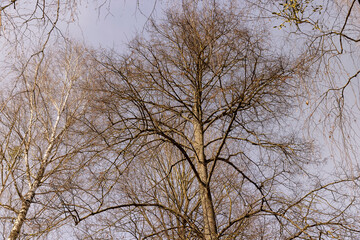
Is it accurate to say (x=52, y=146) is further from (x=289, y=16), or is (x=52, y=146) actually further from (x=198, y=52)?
(x=289, y=16)

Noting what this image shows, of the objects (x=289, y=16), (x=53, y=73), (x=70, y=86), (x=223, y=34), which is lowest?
(x=289, y=16)

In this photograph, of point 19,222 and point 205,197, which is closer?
point 205,197

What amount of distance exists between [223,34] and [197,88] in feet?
3.19

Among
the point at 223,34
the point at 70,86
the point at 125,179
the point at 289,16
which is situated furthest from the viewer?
the point at 70,86

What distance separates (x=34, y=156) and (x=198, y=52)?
16.1 ft

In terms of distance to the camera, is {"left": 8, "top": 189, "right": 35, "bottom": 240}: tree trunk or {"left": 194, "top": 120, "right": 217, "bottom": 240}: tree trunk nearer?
{"left": 194, "top": 120, "right": 217, "bottom": 240}: tree trunk

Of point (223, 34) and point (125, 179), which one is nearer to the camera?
point (223, 34)

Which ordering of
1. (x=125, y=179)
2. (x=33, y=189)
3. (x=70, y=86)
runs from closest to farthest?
(x=125, y=179) → (x=33, y=189) → (x=70, y=86)

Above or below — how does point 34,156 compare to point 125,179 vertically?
above

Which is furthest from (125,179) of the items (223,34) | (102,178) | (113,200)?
(223,34)

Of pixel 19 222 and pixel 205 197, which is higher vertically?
pixel 19 222

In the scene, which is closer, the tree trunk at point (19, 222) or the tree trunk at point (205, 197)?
the tree trunk at point (205, 197)

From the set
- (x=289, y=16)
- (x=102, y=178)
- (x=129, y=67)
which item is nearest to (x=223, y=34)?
(x=129, y=67)

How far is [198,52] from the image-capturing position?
464 cm
